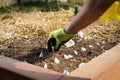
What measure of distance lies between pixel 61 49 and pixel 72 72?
75 cm

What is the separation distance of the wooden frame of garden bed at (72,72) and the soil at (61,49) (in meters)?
0.35

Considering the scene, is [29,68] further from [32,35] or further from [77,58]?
[32,35]

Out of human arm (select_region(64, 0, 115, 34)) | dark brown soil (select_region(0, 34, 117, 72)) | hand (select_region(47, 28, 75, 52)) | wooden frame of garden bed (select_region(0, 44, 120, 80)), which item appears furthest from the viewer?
hand (select_region(47, 28, 75, 52))

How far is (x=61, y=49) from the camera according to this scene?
2215mm

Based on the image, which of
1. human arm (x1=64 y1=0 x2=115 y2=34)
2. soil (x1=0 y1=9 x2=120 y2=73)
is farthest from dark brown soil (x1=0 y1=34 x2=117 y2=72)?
human arm (x1=64 y1=0 x2=115 y2=34)

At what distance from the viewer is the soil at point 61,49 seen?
198 centimetres

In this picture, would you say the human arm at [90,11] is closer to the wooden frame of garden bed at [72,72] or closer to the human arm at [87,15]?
the human arm at [87,15]

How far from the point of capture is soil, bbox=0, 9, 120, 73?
78.0 inches

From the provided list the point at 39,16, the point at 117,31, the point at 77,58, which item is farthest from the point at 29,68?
the point at 39,16

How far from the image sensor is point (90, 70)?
58.1 inches

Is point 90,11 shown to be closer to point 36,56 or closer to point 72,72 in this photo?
point 72,72

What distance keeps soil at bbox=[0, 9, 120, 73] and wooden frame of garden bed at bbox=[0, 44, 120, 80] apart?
0.35m

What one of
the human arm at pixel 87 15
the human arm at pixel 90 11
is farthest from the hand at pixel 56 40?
the human arm at pixel 90 11

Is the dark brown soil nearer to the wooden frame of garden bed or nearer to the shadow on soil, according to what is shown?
the shadow on soil
